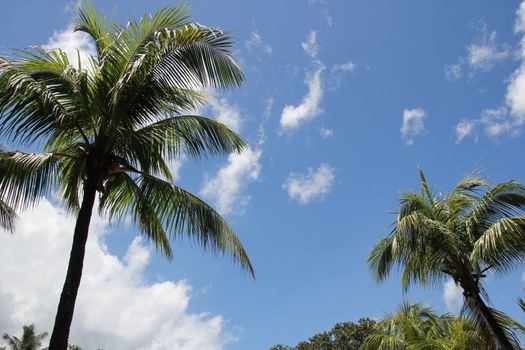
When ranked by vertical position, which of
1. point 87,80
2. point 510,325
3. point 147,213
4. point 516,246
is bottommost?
point 510,325

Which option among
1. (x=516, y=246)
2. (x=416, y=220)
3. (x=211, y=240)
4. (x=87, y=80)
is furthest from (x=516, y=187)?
(x=87, y=80)

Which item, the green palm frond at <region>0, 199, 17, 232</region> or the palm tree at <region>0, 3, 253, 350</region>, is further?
the green palm frond at <region>0, 199, 17, 232</region>

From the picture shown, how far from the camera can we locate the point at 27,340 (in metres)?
43.4

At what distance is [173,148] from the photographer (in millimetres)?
8914

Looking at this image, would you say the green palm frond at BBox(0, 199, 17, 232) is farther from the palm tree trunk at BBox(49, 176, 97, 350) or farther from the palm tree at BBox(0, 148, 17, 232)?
the palm tree trunk at BBox(49, 176, 97, 350)

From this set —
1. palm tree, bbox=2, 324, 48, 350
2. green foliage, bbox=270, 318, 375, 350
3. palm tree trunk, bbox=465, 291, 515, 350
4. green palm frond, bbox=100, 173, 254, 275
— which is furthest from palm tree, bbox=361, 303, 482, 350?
palm tree, bbox=2, 324, 48, 350

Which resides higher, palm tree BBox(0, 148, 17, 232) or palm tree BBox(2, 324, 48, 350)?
palm tree BBox(2, 324, 48, 350)

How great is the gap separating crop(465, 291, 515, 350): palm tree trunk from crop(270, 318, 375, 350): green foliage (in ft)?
84.2

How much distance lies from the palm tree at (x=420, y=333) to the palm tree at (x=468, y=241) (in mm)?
682

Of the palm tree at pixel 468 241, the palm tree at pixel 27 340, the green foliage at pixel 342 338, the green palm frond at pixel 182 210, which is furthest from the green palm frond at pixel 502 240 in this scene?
the palm tree at pixel 27 340

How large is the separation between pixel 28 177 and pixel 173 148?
2516 mm

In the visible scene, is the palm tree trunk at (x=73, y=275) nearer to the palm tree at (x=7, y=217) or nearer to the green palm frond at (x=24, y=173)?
the green palm frond at (x=24, y=173)

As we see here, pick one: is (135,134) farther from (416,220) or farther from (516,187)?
(516,187)

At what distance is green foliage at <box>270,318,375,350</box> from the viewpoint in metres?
34.2
